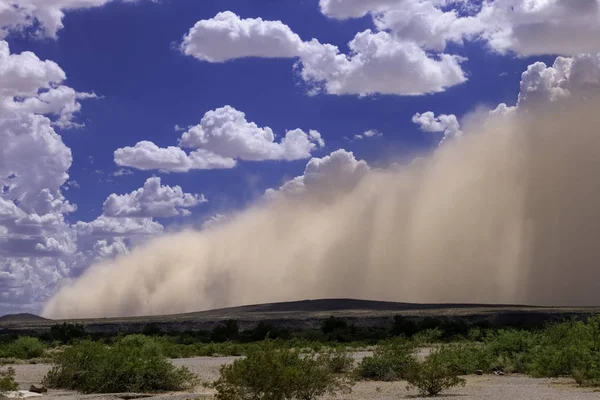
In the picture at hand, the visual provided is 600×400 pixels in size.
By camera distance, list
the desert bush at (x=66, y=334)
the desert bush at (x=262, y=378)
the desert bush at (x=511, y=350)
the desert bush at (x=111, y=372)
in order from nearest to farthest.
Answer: the desert bush at (x=262, y=378) < the desert bush at (x=111, y=372) < the desert bush at (x=511, y=350) < the desert bush at (x=66, y=334)

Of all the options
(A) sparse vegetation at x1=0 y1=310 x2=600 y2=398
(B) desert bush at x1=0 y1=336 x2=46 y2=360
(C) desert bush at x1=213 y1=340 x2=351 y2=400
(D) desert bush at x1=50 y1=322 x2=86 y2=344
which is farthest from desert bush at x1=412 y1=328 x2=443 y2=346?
(D) desert bush at x1=50 y1=322 x2=86 y2=344

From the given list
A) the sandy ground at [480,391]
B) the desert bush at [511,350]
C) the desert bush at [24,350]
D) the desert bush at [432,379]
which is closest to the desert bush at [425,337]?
the desert bush at [511,350]

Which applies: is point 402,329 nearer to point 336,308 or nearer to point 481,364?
point 481,364

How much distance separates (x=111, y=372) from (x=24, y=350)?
87.9 feet

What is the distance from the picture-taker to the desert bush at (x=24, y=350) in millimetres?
56400

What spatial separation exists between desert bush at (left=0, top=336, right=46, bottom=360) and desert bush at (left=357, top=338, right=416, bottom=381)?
27444mm

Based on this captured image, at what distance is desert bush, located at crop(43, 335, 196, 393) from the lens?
1318 inches

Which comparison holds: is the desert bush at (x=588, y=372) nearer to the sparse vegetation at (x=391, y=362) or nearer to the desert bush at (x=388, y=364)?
the sparse vegetation at (x=391, y=362)

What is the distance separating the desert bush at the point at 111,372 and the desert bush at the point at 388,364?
25.5 ft

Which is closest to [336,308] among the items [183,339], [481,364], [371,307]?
[371,307]

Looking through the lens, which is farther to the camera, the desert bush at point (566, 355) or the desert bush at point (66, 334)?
the desert bush at point (66, 334)

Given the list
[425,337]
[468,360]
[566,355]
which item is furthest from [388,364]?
[566,355]

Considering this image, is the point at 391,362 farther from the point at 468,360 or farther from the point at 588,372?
the point at 588,372

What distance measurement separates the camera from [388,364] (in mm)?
38031
